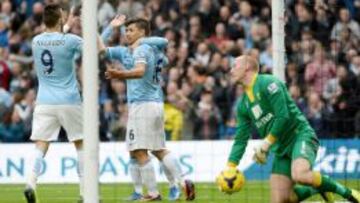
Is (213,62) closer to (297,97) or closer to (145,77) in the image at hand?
(297,97)

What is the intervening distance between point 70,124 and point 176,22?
34.6 feet

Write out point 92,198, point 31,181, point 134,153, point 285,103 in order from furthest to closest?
point 134,153 < point 31,181 < point 285,103 < point 92,198

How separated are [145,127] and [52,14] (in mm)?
2058

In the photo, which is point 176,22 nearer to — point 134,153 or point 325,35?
point 325,35

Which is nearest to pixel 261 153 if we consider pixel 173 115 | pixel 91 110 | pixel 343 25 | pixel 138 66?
pixel 91 110

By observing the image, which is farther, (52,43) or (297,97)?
(297,97)

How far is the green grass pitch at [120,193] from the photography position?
1685 centimetres

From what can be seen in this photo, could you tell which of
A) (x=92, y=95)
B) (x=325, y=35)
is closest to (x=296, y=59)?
(x=325, y=35)

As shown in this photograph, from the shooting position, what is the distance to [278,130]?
1234 cm

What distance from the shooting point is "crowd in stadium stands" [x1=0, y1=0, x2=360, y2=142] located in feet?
72.2

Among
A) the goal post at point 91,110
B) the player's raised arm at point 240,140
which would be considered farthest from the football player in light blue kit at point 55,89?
the goal post at point 91,110

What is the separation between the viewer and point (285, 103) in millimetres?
12531

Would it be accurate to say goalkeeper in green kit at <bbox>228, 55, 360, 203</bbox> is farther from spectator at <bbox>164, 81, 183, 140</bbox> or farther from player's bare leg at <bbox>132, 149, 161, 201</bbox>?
spectator at <bbox>164, 81, 183, 140</bbox>

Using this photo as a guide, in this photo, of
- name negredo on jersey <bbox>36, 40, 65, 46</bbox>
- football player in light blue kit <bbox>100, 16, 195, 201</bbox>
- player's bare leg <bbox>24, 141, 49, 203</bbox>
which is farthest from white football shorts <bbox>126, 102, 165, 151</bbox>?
name negredo on jersey <bbox>36, 40, 65, 46</bbox>
